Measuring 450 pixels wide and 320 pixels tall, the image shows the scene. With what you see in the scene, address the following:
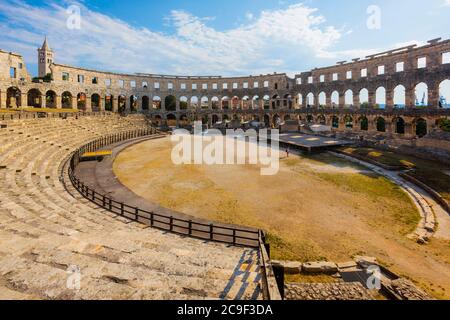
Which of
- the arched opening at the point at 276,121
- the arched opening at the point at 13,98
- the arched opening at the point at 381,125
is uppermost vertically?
the arched opening at the point at 13,98

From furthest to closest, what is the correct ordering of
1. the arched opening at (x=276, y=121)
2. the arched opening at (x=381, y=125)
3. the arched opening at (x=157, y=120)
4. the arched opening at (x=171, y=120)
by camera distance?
the arched opening at (x=171, y=120), the arched opening at (x=157, y=120), the arched opening at (x=276, y=121), the arched opening at (x=381, y=125)

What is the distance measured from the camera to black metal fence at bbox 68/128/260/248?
468 inches

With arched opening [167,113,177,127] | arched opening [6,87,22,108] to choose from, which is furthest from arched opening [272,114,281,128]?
arched opening [6,87,22,108]

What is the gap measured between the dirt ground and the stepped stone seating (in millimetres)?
4000

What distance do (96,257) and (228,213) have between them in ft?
29.1

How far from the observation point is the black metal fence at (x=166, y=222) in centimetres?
1188

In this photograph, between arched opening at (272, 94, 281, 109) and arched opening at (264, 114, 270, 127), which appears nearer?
arched opening at (264, 114, 270, 127)

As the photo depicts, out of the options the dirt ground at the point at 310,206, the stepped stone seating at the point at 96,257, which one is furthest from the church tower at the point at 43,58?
the stepped stone seating at the point at 96,257

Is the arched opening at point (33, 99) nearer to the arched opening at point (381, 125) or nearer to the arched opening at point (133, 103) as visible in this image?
the arched opening at point (133, 103)

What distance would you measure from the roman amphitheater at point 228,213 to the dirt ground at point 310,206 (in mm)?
107

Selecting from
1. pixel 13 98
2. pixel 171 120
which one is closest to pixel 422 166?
pixel 171 120

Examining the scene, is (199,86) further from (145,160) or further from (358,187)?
(358,187)

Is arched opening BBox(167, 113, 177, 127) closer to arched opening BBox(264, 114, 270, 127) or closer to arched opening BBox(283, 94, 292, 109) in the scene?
arched opening BBox(264, 114, 270, 127)
